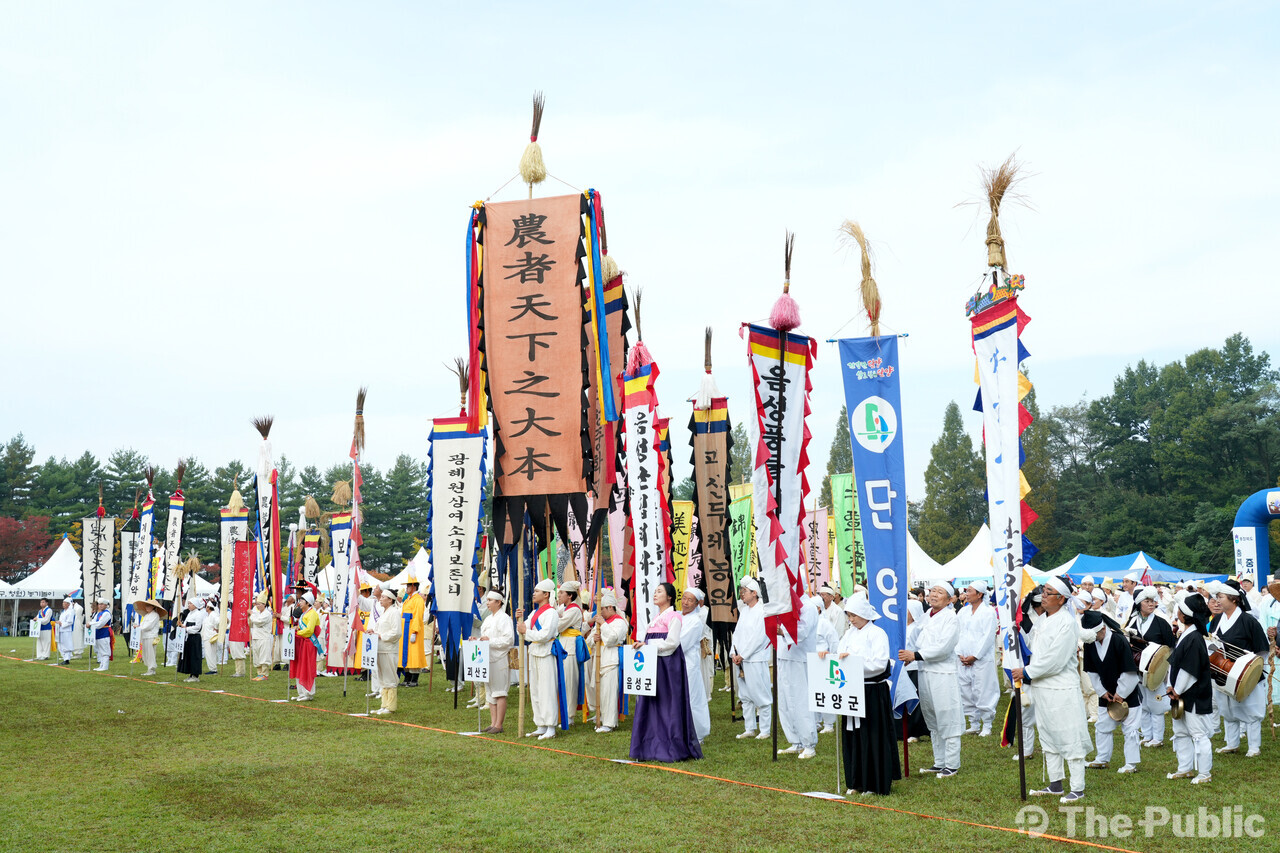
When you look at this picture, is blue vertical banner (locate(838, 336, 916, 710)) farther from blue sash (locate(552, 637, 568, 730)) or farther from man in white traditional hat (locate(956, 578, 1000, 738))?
blue sash (locate(552, 637, 568, 730))

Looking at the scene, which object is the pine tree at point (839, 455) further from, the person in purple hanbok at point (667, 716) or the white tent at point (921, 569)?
the person in purple hanbok at point (667, 716)

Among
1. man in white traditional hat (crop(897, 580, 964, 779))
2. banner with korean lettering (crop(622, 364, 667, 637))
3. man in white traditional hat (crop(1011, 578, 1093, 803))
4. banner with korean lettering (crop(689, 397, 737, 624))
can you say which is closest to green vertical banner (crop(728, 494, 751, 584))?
banner with korean lettering (crop(689, 397, 737, 624))

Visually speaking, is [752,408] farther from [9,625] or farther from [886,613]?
[9,625]

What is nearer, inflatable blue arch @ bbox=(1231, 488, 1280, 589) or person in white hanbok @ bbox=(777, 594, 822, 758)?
person in white hanbok @ bbox=(777, 594, 822, 758)

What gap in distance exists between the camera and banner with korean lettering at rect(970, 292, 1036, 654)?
7.76 meters

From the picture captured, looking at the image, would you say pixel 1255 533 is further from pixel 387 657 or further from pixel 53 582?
pixel 53 582

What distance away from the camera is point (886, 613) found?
9.16 metres

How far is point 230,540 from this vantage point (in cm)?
2269

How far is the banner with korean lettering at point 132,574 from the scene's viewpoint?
23.5m

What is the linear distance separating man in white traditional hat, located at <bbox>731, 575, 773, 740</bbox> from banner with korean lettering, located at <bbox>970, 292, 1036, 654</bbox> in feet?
12.4

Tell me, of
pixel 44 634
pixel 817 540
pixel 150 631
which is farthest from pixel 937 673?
pixel 44 634

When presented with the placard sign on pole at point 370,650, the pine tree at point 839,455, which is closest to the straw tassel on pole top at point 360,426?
the placard sign on pole at point 370,650

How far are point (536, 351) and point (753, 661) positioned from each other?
459 centimetres
